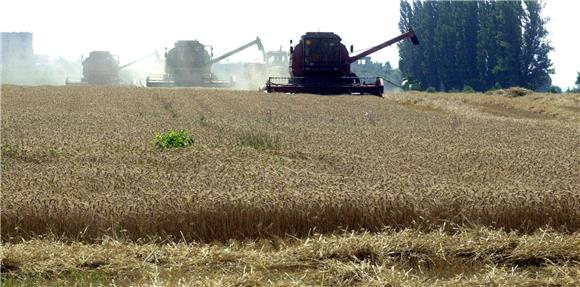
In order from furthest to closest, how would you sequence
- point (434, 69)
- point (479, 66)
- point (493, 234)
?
point (434, 69) < point (479, 66) < point (493, 234)

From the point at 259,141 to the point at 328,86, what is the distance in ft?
83.8

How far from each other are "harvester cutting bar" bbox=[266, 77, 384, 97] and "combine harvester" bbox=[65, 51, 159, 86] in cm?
2940

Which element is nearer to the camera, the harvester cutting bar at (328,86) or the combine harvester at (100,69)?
the harvester cutting bar at (328,86)

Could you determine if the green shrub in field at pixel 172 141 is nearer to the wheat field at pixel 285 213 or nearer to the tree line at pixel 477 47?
the wheat field at pixel 285 213

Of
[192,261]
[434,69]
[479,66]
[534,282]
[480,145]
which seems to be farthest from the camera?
[434,69]

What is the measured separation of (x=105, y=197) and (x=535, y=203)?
5115 mm

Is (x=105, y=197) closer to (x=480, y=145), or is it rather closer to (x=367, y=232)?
(x=367, y=232)

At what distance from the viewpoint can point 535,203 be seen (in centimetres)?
1142

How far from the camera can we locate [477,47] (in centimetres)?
7656

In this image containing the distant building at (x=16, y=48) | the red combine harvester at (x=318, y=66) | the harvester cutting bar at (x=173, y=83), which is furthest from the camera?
the distant building at (x=16, y=48)

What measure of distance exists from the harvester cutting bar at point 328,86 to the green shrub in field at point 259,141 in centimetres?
2347

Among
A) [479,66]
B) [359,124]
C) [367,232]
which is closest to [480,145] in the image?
[359,124]

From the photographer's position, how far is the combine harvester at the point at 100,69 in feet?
232

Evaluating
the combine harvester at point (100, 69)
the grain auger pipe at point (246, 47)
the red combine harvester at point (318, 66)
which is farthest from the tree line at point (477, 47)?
the red combine harvester at point (318, 66)
